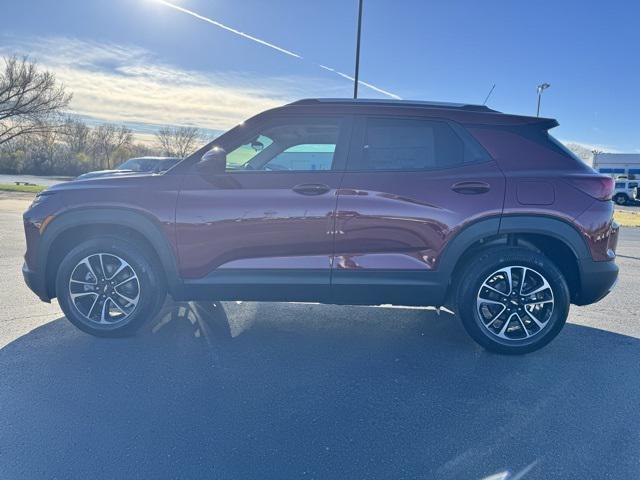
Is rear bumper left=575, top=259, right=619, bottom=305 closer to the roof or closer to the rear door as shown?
the rear door

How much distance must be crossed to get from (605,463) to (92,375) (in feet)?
10.3

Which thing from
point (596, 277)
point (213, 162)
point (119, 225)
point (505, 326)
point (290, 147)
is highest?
point (290, 147)

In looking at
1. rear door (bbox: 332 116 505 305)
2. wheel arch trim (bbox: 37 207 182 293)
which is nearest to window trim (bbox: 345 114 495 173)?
rear door (bbox: 332 116 505 305)

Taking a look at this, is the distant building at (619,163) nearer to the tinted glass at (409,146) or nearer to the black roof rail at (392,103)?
the black roof rail at (392,103)

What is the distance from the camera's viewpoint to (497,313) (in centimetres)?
323

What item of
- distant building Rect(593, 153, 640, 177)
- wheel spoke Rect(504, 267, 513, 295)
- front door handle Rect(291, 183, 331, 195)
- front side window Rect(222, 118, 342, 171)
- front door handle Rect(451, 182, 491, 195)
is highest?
distant building Rect(593, 153, 640, 177)

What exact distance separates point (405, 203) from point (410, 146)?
0.50m

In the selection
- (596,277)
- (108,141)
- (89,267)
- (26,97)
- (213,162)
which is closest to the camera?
(213,162)

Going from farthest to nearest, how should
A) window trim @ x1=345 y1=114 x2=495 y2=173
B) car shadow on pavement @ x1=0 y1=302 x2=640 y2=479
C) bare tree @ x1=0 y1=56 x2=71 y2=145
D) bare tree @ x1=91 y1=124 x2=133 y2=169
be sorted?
bare tree @ x1=91 y1=124 x2=133 y2=169
bare tree @ x1=0 y1=56 x2=71 y2=145
window trim @ x1=345 y1=114 x2=495 y2=173
car shadow on pavement @ x1=0 y1=302 x2=640 y2=479

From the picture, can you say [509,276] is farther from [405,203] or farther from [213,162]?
[213,162]

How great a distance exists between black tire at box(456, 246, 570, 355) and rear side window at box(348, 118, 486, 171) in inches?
32.1

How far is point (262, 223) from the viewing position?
307cm

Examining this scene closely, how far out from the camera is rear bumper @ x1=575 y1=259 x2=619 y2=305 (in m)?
3.15

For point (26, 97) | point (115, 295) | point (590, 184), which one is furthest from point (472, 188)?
point (26, 97)
